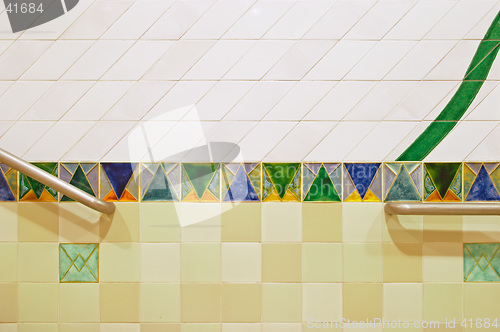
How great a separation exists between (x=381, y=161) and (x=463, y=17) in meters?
0.58

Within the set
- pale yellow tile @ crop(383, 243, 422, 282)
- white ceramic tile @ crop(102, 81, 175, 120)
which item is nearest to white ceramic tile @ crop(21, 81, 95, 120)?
white ceramic tile @ crop(102, 81, 175, 120)

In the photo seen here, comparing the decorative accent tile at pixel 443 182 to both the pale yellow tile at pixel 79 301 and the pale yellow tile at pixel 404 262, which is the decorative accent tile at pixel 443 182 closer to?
the pale yellow tile at pixel 404 262

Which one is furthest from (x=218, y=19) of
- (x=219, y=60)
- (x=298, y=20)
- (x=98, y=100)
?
(x=98, y=100)

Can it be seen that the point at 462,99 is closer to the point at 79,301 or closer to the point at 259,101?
the point at 259,101

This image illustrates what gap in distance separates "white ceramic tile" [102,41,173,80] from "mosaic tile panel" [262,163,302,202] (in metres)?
0.54

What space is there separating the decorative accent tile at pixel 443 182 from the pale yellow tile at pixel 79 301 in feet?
4.03

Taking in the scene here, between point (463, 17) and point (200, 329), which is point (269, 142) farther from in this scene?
point (463, 17)

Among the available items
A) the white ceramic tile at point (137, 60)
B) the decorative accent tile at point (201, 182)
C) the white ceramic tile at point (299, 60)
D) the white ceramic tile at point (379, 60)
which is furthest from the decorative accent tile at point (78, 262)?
the white ceramic tile at point (379, 60)

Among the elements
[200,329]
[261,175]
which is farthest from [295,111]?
[200,329]

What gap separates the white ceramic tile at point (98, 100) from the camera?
132 centimetres

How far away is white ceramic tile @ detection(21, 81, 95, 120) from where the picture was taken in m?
1.33

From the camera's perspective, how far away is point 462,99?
51.8 inches

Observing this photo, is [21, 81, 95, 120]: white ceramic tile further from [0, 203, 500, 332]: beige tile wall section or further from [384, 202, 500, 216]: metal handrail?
[384, 202, 500, 216]: metal handrail

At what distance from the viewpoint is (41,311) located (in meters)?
1.33
